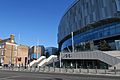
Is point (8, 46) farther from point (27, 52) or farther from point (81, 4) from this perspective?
point (81, 4)

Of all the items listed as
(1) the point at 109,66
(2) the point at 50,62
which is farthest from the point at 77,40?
(1) the point at 109,66

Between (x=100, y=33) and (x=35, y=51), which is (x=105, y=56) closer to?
(x=100, y=33)

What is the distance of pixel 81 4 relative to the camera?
78562 mm

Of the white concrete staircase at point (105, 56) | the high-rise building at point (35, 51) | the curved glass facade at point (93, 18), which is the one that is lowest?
the white concrete staircase at point (105, 56)

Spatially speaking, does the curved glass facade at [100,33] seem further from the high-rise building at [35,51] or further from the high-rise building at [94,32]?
the high-rise building at [35,51]

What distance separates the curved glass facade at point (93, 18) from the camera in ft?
211

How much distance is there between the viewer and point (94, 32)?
73188mm

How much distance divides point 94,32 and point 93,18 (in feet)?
16.0

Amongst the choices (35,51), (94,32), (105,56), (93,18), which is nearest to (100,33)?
(94,32)

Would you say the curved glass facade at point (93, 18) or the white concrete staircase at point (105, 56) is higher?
the curved glass facade at point (93, 18)

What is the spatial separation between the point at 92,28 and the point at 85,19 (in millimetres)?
3633

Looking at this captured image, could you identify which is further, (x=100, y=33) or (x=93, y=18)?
(x=93, y=18)

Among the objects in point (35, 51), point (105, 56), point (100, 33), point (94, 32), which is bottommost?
point (105, 56)

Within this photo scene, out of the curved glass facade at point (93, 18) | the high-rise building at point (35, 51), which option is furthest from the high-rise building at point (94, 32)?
the high-rise building at point (35, 51)
